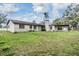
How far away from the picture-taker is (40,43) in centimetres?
243

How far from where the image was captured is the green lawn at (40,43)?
2.38 m

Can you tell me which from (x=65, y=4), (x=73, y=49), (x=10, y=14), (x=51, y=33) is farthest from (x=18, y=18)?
(x=73, y=49)

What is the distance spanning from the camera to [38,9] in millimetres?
2439

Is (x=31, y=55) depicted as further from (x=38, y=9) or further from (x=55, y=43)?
(x=38, y=9)

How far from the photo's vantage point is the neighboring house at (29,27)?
96.5 inches

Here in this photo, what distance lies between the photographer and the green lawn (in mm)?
2381

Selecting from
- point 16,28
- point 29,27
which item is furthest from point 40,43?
point 16,28

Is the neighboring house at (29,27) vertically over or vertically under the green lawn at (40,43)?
over

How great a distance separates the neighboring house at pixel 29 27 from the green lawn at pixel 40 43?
0.06m

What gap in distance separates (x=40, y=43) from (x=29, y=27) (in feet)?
0.90

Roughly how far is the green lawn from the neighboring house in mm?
63

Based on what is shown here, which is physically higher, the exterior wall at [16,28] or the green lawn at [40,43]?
the exterior wall at [16,28]

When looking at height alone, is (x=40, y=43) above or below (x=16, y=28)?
below

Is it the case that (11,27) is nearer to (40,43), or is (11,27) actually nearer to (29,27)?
(29,27)
